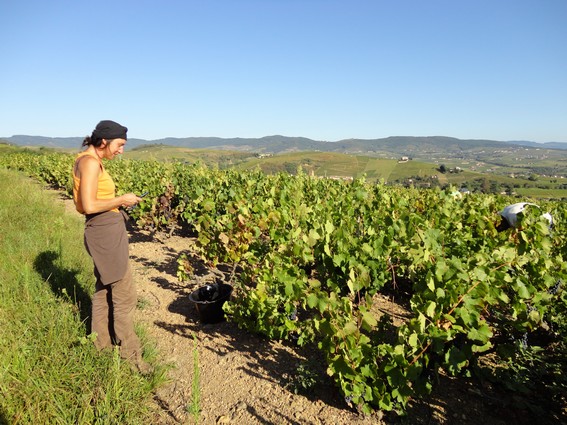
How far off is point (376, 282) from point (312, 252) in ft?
2.42

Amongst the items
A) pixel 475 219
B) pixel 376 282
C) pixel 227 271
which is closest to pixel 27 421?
pixel 376 282

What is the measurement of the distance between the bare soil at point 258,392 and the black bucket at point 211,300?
0.35 feet

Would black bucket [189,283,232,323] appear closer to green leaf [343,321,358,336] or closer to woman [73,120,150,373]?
woman [73,120,150,373]

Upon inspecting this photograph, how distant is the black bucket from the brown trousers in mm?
985

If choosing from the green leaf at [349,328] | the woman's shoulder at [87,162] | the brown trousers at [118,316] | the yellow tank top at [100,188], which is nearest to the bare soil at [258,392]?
the brown trousers at [118,316]

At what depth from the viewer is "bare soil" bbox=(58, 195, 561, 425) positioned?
253 cm

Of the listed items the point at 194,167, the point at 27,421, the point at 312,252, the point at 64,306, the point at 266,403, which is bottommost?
the point at 266,403

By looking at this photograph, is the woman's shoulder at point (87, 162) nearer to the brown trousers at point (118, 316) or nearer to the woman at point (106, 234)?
the woman at point (106, 234)

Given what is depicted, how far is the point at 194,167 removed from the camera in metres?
10.1

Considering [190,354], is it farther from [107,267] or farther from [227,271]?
[227,271]

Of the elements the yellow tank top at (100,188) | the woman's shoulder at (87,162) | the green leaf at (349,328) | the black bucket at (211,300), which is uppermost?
the woman's shoulder at (87,162)

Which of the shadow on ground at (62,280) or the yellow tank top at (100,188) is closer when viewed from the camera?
the yellow tank top at (100,188)

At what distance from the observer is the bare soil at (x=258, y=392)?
2529 millimetres

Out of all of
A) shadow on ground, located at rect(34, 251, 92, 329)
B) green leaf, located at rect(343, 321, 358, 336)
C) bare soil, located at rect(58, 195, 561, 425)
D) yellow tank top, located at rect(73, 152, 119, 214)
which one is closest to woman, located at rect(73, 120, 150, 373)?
yellow tank top, located at rect(73, 152, 119, 214)
